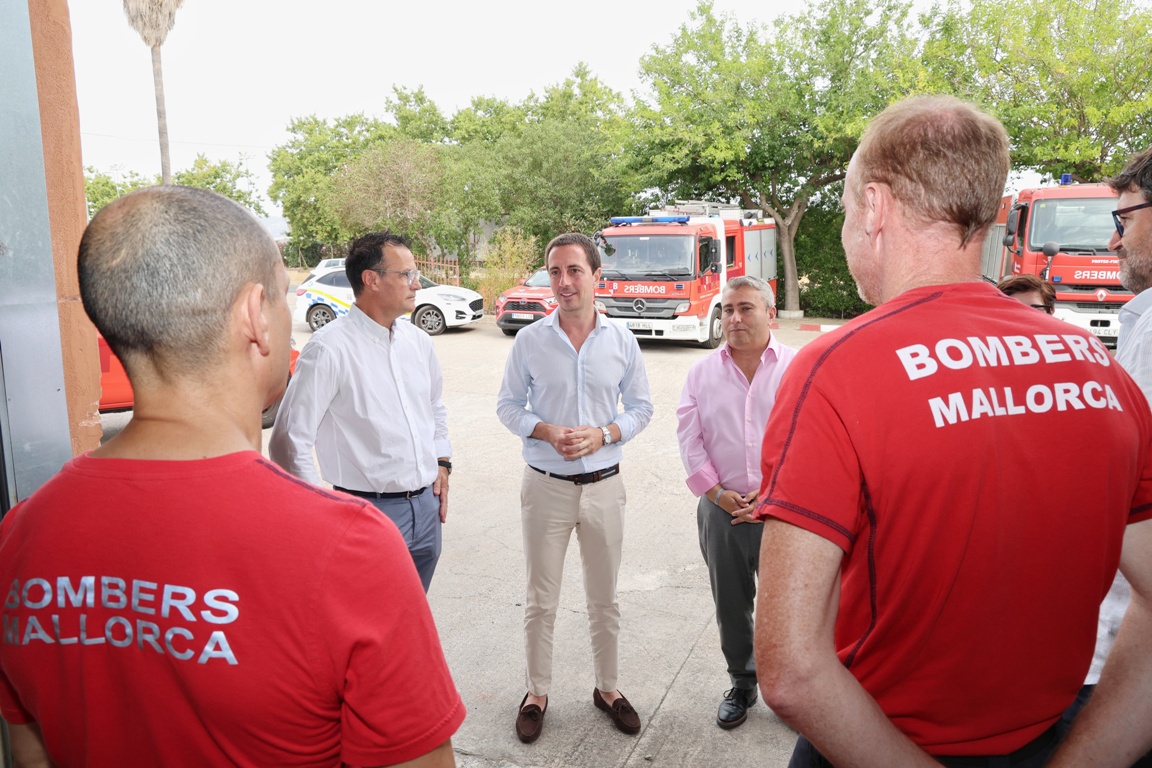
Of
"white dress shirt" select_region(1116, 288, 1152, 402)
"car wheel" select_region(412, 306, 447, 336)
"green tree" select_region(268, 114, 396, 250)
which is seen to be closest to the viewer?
"white dress shirt" select_region(1116, 288, 1152, 402)

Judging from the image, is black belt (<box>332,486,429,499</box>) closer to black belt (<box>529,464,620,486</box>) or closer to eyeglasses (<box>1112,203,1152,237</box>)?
black belt (<box>529,464,620,486</box>)

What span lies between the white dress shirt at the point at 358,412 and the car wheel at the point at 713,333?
11942 mm

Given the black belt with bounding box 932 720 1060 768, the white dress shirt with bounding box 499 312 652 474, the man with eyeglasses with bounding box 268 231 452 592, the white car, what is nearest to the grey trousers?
the white dress shirt with bounding box 499 312 652 474

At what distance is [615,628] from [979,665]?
8.39 feet

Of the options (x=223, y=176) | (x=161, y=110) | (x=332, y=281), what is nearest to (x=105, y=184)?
(x=223, y=176)

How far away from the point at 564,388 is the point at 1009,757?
280 centimetres

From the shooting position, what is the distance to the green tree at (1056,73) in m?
17.5

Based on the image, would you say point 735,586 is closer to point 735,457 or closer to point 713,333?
point 735,457

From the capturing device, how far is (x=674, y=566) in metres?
5.54

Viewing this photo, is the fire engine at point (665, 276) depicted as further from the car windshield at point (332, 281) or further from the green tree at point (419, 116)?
the green tree at point (419, 116)

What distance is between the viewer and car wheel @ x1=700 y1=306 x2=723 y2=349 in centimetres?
1540

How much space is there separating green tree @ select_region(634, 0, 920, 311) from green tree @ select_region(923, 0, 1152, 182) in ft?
4.36

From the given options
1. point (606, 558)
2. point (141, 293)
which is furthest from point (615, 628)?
point (141, 293)

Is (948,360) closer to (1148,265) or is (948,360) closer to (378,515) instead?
(378,515)
